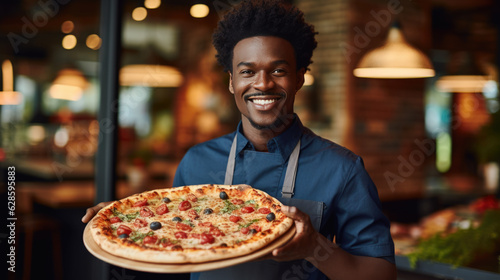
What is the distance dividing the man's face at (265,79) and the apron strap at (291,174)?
0.44 feet

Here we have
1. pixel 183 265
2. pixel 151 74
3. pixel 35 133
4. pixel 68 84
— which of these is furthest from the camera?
pixel 35 133

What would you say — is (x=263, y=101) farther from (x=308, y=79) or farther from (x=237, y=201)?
(x=308, y=79)

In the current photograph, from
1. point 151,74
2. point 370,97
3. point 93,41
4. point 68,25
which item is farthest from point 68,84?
point 370,97

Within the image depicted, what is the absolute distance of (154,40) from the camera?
8.76 m

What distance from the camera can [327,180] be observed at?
5.37ft

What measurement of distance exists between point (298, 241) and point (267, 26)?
783mm

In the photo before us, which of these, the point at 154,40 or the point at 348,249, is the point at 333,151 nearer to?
the point at 348,249

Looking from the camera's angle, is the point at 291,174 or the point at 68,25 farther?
the point at 68,25

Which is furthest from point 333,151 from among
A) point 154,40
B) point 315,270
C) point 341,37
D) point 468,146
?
point 468,146

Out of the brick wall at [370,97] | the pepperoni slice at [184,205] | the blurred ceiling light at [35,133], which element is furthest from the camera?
the blurred ceiling light at [35,133]

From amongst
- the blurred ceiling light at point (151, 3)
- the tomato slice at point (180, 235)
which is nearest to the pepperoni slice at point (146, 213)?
the tomato slice at point (180, 235)

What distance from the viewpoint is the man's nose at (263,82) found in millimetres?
1606

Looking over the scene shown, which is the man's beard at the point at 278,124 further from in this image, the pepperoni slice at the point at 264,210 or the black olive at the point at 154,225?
the black olive at the point at 154,225

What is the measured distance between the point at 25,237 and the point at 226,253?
366 centimetres
